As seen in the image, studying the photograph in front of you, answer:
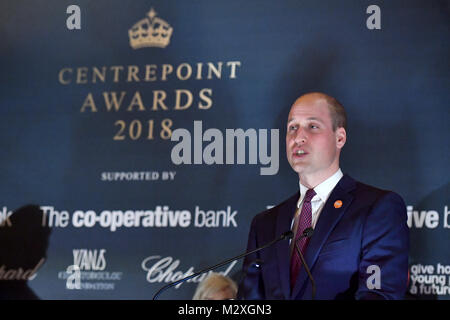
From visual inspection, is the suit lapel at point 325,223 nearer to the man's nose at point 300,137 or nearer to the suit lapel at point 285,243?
the suit lapel at point 285,243

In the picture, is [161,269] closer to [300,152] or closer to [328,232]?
[300,152]

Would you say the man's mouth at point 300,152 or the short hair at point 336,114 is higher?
the short hair at point 336,114

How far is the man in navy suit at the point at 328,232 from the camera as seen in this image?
3266 mm

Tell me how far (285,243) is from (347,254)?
1.21ft

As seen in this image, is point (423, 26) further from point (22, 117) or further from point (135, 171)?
point (22, 117)

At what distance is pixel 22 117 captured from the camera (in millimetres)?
4746

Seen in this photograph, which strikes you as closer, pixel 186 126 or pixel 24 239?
pixel 186 126

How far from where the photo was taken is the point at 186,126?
4520mm

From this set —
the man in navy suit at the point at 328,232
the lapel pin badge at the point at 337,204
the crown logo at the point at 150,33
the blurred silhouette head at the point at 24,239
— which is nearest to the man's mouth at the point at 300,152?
the man in navy suit at the point at 328,232

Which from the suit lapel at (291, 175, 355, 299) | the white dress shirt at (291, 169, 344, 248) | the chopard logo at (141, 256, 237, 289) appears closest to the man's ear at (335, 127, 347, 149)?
the white dress shirt at (291, 169, 344, 248)

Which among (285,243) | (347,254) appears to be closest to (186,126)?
(285,243)
